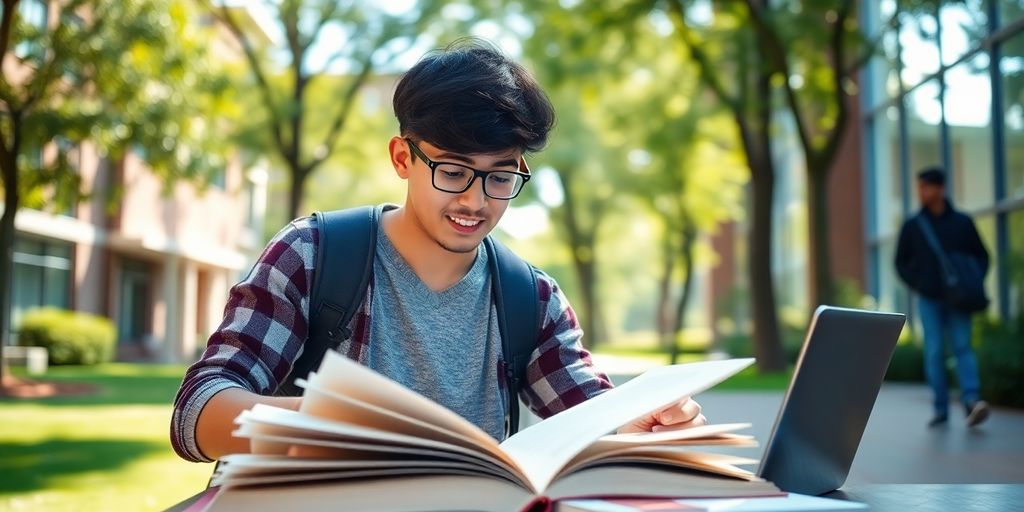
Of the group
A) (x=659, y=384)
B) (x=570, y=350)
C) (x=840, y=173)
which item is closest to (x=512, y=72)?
(x=570, y=350)

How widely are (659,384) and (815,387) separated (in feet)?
0.77

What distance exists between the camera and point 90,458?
6.84 metres

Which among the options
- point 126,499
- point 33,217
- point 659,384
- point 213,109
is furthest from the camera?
point 33,217

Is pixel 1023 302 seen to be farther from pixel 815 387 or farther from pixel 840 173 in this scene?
pixel 815 387

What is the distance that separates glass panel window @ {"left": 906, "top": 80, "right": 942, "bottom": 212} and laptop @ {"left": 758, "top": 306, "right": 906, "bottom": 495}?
50.3ft

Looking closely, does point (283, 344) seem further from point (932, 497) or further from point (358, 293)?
point (932, 497)

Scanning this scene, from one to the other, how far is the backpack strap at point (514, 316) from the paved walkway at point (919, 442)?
8.95 feet

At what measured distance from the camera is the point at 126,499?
5.29 m

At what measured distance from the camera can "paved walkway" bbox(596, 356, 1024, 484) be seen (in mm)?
5770

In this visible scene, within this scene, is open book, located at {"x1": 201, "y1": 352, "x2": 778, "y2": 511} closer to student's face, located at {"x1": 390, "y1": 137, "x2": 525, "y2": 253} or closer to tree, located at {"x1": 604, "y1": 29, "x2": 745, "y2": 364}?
student's face, located at {"x1": 390, "y1": 137, "x2": 525, "y2": 253}

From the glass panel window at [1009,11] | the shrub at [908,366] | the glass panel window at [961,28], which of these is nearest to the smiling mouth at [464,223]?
the glass panel window at [1009,11]

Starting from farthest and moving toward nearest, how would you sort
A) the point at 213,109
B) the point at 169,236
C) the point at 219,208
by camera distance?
1. the point at 219,208
2. the point at 169,236
3. the point at 213,109

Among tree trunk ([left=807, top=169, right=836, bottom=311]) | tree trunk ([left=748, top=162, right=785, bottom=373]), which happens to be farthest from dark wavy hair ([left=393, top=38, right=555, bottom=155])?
tree trunk ([left=748, top=162, right=785, bottom=373])

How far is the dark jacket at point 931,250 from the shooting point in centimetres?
823
